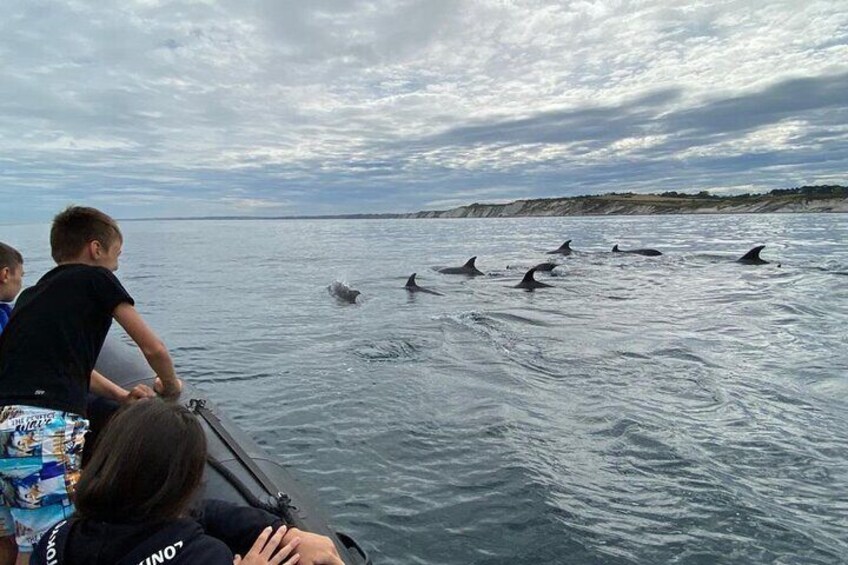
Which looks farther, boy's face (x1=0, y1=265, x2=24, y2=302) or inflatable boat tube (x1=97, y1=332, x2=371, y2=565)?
boy's face (x1=0, y1=265, x2=24, y2=302)

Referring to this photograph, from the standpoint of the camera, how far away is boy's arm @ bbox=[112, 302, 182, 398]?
12.7 feet

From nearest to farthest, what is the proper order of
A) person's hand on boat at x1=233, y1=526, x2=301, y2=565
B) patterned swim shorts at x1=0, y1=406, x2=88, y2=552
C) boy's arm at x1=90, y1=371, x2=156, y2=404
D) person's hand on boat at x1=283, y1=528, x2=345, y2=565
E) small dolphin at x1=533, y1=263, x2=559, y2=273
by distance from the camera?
1. person's hand on boat at x1=233, y1=526, x2=301, y2=565
2. person's hand on boat at x1=283, y1=528, x2=345, y2=565
3. patterned swim shorts at x1=0, y1=406, x2=88, y2=552
4. boy's arm at x1=90, y1=371, x2=156, y2=404
5. small dolphin at x1=533, y1=263, x2=559, y2=273

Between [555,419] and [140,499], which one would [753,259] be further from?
[140,499]

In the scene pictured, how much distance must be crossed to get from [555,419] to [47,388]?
23.6ft

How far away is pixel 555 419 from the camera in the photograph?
9180mm

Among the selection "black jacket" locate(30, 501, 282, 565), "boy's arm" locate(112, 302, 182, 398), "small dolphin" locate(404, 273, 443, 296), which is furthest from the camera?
"small dolphin" locate(404, 273, 443, 296)

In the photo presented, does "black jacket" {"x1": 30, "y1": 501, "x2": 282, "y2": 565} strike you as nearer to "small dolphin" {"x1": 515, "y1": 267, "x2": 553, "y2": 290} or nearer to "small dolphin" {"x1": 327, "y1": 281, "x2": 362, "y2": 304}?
"small dolphin" {"x1": 327, "y1": 281, "x2": 362, "y2": 304}

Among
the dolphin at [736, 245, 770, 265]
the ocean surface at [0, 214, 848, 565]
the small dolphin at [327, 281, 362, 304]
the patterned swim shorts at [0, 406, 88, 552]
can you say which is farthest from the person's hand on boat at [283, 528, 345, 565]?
the dolphin at [736, 245, 770, 265]

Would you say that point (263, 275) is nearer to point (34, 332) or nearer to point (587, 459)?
point (587, 459)

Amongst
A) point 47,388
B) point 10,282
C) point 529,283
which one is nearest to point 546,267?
point 529,283

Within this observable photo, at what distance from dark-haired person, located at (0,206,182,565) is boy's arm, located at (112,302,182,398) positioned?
0.01 m

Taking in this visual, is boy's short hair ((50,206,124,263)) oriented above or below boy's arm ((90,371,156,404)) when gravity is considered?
above

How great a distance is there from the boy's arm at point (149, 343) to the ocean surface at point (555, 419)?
2.34 m

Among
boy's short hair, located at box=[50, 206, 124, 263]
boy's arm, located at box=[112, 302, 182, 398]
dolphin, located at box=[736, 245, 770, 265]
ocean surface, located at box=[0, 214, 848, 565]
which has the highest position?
boy's short hair, located at box=[50, 206, 124, 263]
